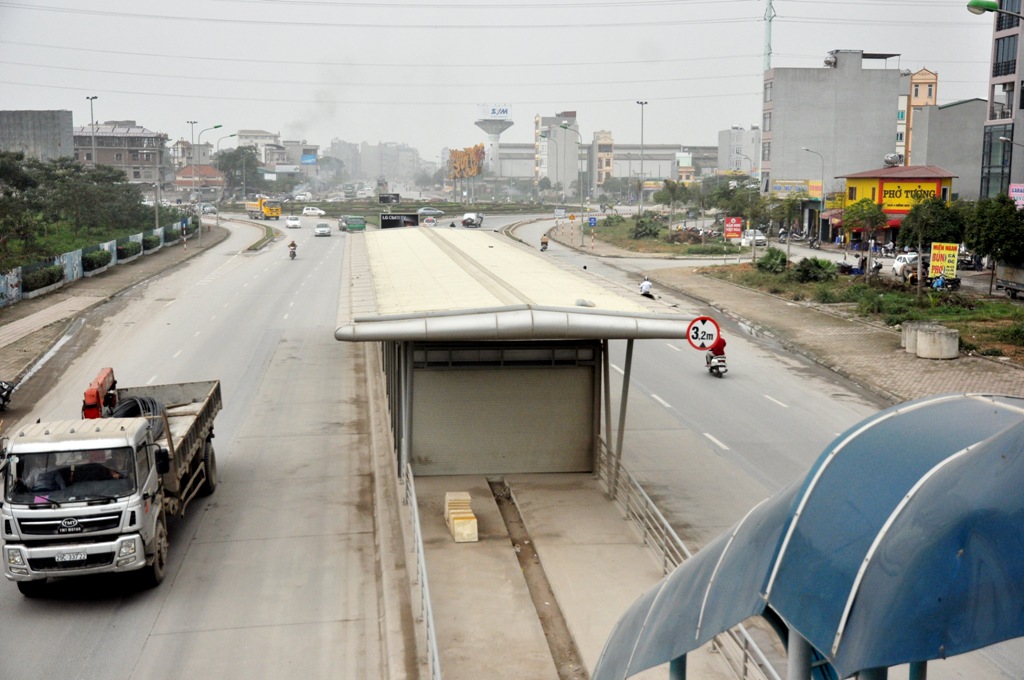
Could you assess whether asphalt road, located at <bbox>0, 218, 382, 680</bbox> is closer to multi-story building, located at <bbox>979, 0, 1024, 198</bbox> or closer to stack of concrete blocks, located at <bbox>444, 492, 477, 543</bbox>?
stack of concrete blocks, located at <bbox>444, 492, 477, 543</bbox>

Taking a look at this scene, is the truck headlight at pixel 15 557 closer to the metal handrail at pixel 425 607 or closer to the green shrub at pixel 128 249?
the metal handrail at pixel 425 607

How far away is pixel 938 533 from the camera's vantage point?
445 cm

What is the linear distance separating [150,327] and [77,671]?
2882 cm

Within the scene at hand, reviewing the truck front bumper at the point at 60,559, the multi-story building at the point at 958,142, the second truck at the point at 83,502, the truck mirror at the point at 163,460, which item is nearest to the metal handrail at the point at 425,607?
the truck mirror at the point at 163,460

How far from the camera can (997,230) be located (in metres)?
44.4

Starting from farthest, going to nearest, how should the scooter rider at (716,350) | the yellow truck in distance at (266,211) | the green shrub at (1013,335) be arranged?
the yellow truck in distance at (266,211)
the green shrub at (1013,335)
the scooter rider at (716,350)

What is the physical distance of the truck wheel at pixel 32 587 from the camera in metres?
14.5

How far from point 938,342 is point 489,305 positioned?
20334mm

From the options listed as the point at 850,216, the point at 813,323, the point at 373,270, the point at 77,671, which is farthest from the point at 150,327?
the point at 850,216

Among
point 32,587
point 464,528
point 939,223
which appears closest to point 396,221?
point 939,223

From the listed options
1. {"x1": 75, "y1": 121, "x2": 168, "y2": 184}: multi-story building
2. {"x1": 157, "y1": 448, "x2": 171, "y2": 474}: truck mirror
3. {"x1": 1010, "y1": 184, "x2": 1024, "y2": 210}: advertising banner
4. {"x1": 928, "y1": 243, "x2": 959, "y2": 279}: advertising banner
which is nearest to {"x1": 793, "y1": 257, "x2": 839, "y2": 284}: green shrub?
{"x1": 1010, "y1": 184, "x2": 1024, "y2": 210}: advertising banner

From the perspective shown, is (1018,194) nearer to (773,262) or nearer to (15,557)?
(773,262)

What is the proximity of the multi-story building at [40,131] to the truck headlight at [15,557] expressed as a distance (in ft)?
381

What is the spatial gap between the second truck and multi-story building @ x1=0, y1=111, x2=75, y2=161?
115 m
